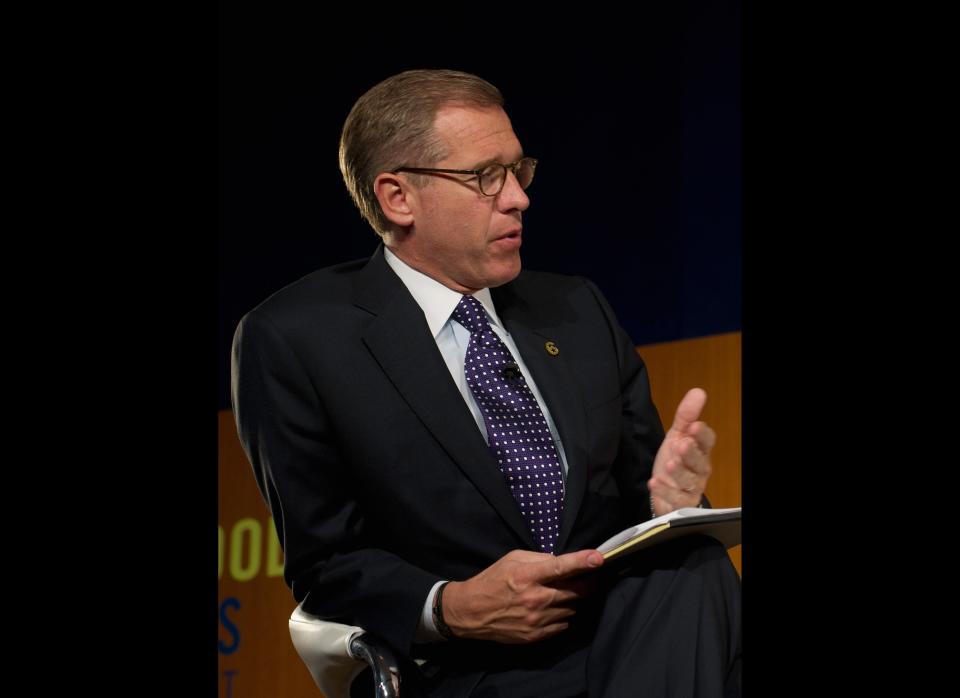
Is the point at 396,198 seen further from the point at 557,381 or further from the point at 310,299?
the point at 557,381

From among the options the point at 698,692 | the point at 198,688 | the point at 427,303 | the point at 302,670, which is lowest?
the point at 302,670

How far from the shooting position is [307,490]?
6.55 feet

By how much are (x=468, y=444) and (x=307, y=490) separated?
26 centimetres

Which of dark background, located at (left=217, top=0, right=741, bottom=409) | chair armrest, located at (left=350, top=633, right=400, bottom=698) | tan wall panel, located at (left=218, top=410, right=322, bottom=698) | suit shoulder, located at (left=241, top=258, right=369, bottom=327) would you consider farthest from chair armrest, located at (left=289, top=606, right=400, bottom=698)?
dark background, located at (left=217, top=0, right=741, bottom=409)

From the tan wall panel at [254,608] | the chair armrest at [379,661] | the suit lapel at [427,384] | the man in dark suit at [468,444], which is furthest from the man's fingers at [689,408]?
the tan wall panel at [254,608]

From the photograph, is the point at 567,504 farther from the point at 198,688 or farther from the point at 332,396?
the point at 198,688

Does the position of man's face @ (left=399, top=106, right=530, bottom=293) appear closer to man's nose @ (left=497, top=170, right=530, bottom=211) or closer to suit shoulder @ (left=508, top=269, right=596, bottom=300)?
man's nose @ (left=497, top=170, right=530, bottom=211)

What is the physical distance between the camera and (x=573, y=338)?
2.24 metres

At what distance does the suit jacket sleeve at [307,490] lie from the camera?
196cm

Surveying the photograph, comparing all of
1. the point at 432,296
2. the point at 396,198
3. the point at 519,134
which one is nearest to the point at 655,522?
the point at 432,296

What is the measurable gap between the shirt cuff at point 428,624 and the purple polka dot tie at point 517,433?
8.3 inches

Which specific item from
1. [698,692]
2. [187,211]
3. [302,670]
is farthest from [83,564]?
[302,670]

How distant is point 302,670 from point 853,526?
2285mm

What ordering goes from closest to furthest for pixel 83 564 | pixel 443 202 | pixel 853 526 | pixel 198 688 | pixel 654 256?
1. pixel 853 526
2. pixel 83 564
3. pixel 198 688
4. pixel 443 202
5. pixel 654 256
